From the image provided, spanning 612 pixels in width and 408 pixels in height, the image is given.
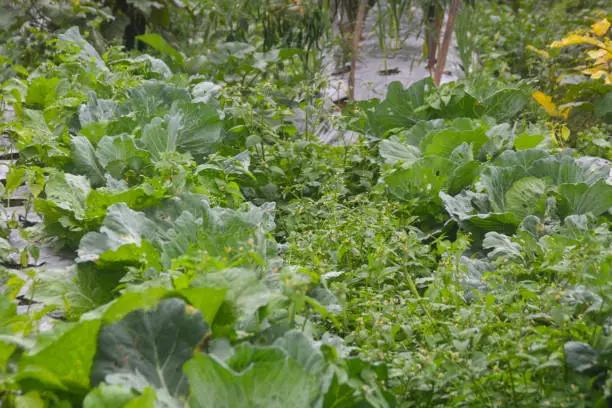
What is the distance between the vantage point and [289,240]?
2520 mm

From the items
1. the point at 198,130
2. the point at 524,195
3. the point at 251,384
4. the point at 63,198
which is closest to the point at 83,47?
the point at 198,130

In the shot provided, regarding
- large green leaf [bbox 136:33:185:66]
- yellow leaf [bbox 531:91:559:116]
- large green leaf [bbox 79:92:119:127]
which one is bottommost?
yellow leaf [bbox 531:91:559:116]

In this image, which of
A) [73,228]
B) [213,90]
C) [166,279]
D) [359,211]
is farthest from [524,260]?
[213,90]

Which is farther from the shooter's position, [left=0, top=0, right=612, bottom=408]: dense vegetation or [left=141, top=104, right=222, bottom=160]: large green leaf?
[left=141, top=104, right=222, bottom=160]: large green leaf

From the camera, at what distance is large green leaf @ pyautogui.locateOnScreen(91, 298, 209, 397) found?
1437mm

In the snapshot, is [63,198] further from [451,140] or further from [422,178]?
[451,140]

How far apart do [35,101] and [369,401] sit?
8.16 feet

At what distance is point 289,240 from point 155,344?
109 centimetres

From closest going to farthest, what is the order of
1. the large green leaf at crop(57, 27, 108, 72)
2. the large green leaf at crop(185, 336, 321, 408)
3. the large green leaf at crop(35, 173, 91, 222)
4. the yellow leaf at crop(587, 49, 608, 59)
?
the large green leaf at crop(185, 336, 321, 408) → the large green leaf at crop(35, 173, 91, 222) → the large green leaf at crop(57, 27, 108, 72) → the yellow leaf at crop(587, 49, 608, 59)

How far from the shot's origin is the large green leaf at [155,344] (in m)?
1.44

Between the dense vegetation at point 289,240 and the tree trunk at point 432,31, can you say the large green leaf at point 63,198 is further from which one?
the tree trunk at point 432,31

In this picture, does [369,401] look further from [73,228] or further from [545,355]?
[73,228]

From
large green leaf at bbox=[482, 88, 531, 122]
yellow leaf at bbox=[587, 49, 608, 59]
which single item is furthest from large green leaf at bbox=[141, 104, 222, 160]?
yellow leaf at bbox=[587, 49, 608, 59]

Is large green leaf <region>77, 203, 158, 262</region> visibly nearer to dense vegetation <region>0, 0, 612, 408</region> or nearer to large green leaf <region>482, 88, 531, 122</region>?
dense vegetation <region>0, 0, 612, 408</region>
